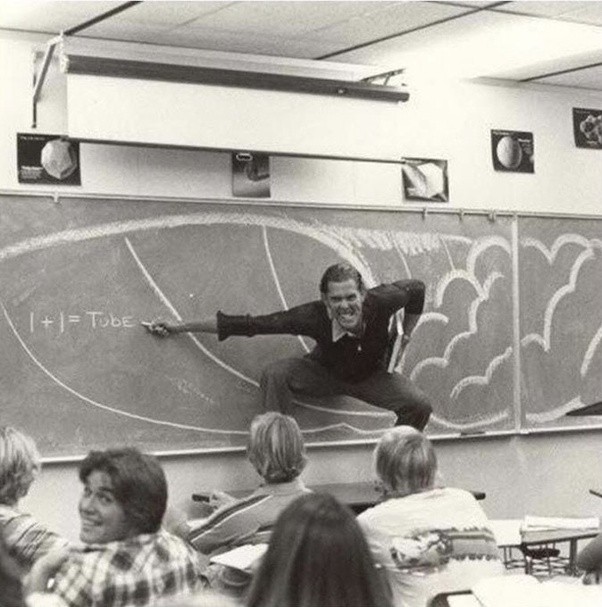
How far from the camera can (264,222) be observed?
6.64 metres

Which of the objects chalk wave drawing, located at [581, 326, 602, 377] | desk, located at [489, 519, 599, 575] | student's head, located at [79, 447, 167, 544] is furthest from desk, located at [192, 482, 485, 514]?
student's head, located at [79, 447, 167, 544]

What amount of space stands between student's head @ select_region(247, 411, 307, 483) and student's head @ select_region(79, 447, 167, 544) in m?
1.25

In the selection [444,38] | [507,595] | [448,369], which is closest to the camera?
[507,595]

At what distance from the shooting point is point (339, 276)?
645 cm

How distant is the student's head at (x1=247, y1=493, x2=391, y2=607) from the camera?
85.4 inches

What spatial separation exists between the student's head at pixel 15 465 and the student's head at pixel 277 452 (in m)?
0.86

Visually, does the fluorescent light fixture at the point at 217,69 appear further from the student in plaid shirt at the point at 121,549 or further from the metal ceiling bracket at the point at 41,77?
the student in plaid shirt at the point at 121,549

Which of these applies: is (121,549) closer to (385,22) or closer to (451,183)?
(385,22)

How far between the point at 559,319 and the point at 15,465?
4.15 meters

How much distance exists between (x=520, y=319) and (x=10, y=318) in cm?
273

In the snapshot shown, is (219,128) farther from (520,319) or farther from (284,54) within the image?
(520,319)

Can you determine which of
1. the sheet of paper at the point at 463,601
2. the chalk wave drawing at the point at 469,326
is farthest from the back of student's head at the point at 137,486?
the chalk wave drawing at the point at 469,326

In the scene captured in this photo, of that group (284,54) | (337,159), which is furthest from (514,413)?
(284,54)

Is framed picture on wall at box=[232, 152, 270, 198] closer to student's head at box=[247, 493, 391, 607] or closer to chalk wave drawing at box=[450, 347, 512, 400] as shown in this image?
chalk wave drawing at box=[450, 347, 512, 400]
